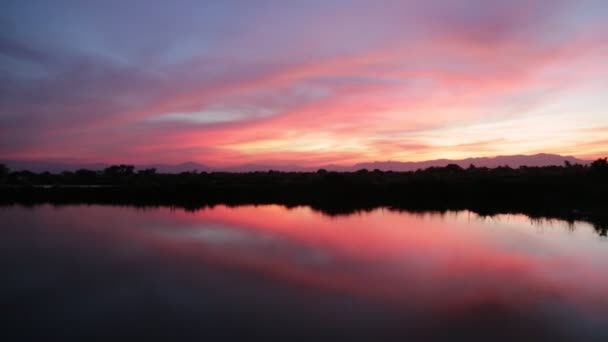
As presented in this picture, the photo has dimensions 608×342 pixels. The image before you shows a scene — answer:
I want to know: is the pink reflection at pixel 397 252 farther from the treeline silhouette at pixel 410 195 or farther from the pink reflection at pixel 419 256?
the treeline silhouette at pixel 410 195

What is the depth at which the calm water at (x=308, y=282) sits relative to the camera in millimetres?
5859

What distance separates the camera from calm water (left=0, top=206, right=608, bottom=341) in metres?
5.86

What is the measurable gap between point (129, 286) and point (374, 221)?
10.3 meters

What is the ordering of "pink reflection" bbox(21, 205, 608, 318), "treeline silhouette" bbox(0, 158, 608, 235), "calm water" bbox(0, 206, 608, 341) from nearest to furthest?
"calm water" bbox(0, 206, 608, 341) → "pink reflection" bbox(21, 205, 608, 318) → "treeline silhouette" bbox(0, 158, 608, 235)

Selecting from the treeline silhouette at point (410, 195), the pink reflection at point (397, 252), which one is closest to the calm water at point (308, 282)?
the pink reflection at point (397, 252)

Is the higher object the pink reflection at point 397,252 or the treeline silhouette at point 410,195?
the treeline silhouette at point 410,195

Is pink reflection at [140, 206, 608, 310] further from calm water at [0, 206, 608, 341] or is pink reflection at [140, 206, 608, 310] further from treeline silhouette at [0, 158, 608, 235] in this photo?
treeline silhouette at [0, 158, 608, 235]

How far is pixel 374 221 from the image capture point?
1603cm

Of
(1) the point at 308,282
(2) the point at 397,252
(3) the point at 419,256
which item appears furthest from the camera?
(2) the point at 397,252

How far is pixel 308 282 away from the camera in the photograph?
8.05 metres

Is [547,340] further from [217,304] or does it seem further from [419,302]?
[217,304]

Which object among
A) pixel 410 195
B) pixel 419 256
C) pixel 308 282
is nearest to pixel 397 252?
pixel 419 256

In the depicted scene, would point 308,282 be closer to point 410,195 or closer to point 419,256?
point 419,256

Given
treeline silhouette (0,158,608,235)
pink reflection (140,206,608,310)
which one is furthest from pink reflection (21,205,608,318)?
treeline silhouette (0,158,608,235)
